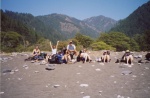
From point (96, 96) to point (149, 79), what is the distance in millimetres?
4055

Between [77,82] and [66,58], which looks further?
[66,58]

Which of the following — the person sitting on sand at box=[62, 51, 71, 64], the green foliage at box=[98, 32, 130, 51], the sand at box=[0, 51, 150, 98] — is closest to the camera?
the sand at box=[0, 51, 150, 98]

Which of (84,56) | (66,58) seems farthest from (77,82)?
(84,56)

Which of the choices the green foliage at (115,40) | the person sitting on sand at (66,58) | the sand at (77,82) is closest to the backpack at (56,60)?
the person sitting on sand at (66,58)

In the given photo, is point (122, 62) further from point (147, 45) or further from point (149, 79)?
point (147, 45)

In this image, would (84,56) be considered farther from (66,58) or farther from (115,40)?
(115,40)

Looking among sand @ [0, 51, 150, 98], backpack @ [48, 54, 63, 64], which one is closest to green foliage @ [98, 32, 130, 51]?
backpack @ [48, 54, 63, 64]

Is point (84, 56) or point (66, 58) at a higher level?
point (84, 56)

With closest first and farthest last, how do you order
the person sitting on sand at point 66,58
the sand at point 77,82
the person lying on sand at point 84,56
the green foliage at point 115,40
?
1. the sand at point 77,82
2. the person sitting on sand at point 66,58
3. the person lying on sand at point 84,56
4. the green foliage at point 115,40

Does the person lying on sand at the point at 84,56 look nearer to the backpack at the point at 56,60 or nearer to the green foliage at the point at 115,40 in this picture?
the backpack at the point at 56,60

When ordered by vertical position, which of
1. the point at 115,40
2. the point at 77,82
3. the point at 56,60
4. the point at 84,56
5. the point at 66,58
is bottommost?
the point at 77,82

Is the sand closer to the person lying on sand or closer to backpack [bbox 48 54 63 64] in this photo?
backpack [bbox 48 54 63 64]

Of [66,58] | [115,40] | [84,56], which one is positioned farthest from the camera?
[115,40]

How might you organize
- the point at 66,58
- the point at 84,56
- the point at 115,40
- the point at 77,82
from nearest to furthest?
the point at 77,82, the point at 66,58, the point at 84,56, the point at 115,40
